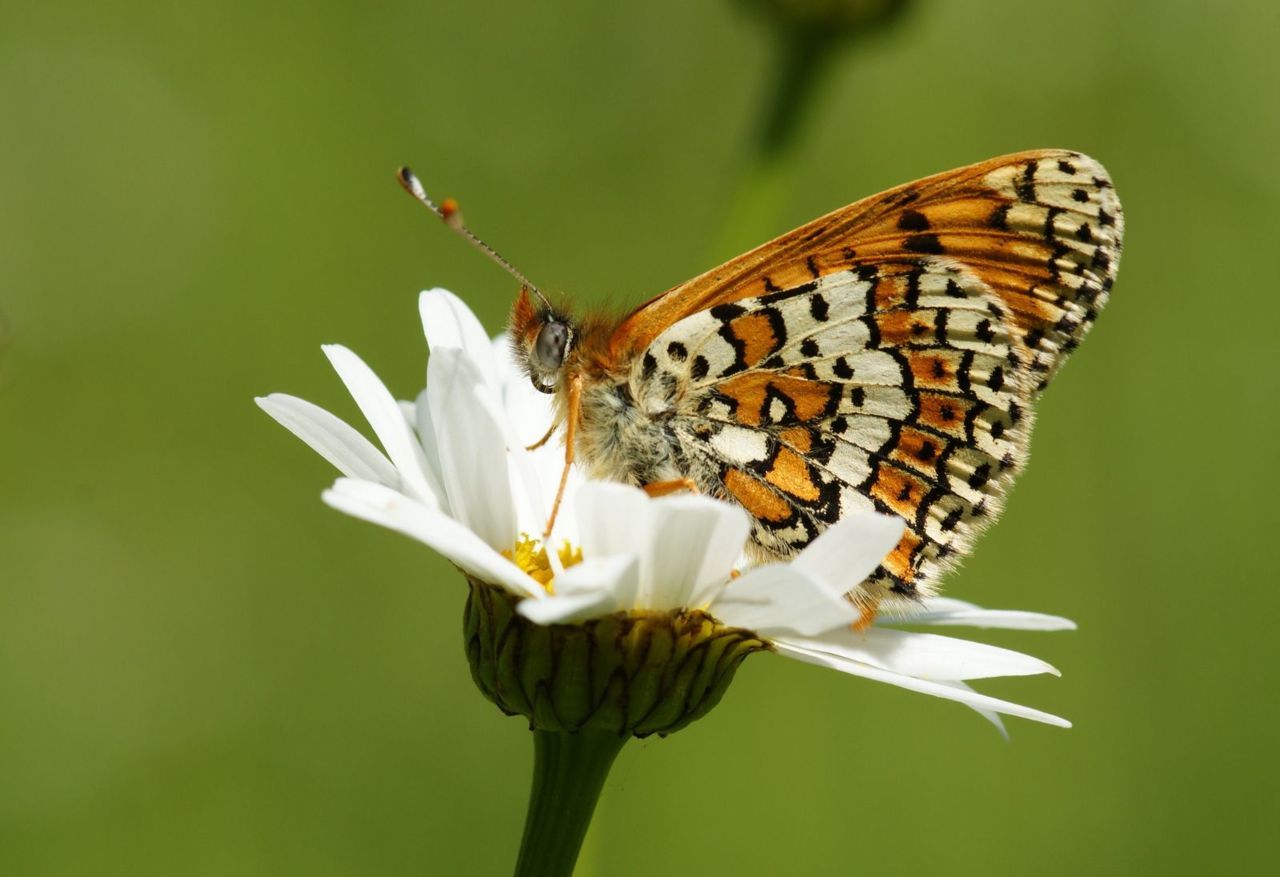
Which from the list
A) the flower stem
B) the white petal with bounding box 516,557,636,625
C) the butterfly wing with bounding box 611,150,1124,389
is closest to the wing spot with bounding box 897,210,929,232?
→ the butterfly wing with bounding box 611,150,1124,389

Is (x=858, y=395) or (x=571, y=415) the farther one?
(x=858, y=395)

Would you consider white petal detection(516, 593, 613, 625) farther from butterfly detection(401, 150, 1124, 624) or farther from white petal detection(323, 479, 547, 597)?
butterfly detection(401, 150, 1124, 624)

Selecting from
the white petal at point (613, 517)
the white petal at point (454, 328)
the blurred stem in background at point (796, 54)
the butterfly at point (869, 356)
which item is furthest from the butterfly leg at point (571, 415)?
the blurred stem in background at point (796, 54)

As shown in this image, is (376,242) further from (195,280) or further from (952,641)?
(952,641)

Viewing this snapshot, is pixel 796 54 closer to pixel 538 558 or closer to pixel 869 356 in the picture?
pixel 869 356

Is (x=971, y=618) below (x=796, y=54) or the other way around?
below

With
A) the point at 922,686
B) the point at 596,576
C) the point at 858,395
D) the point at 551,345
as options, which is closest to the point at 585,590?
the point at 596,576
